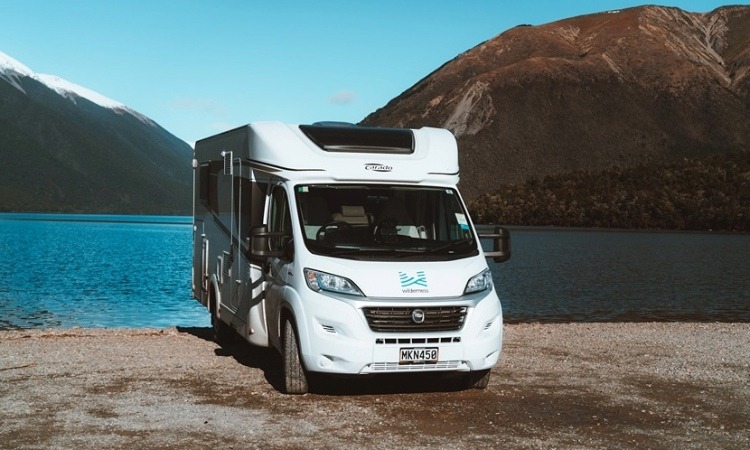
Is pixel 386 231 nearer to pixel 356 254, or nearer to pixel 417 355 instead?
pixel 356 254

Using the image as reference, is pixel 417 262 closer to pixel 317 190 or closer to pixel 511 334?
pixel 317 190

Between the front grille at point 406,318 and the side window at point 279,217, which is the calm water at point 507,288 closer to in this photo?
the side window at point 279,217

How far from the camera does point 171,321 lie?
2795 centimetres

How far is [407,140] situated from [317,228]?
66.8 inches

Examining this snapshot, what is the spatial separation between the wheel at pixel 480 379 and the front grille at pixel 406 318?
4.29ft

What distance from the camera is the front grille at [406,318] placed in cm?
1029

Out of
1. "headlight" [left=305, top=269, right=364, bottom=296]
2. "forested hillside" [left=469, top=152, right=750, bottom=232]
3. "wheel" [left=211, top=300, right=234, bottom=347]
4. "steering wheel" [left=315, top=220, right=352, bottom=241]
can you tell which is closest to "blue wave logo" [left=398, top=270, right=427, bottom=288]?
"headlight" [left=305, top=269, right=364, bottom=296]

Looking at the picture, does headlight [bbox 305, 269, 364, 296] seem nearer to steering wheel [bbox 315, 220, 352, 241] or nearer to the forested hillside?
steering wheel [bbox 315, 220, 352, 241]

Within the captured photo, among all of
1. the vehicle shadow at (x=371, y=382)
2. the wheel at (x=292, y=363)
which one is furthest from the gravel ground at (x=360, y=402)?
the wheel at (x=292, y=363)

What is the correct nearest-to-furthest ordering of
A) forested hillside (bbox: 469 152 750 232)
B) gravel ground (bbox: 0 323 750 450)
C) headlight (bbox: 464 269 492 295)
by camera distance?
gravel ground (bbox: 0 323 750 450), headlight (bbox: 464 269 492 295), forested hillside (bbox: 469 152 750 232)

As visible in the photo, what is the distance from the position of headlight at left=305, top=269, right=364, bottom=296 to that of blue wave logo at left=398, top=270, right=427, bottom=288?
0.48 metres

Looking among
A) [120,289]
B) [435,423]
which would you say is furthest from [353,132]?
[120,289]

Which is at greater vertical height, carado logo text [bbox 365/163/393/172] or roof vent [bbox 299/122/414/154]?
roof vent [bbox 299/122/414/154]

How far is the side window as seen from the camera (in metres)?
11.4
